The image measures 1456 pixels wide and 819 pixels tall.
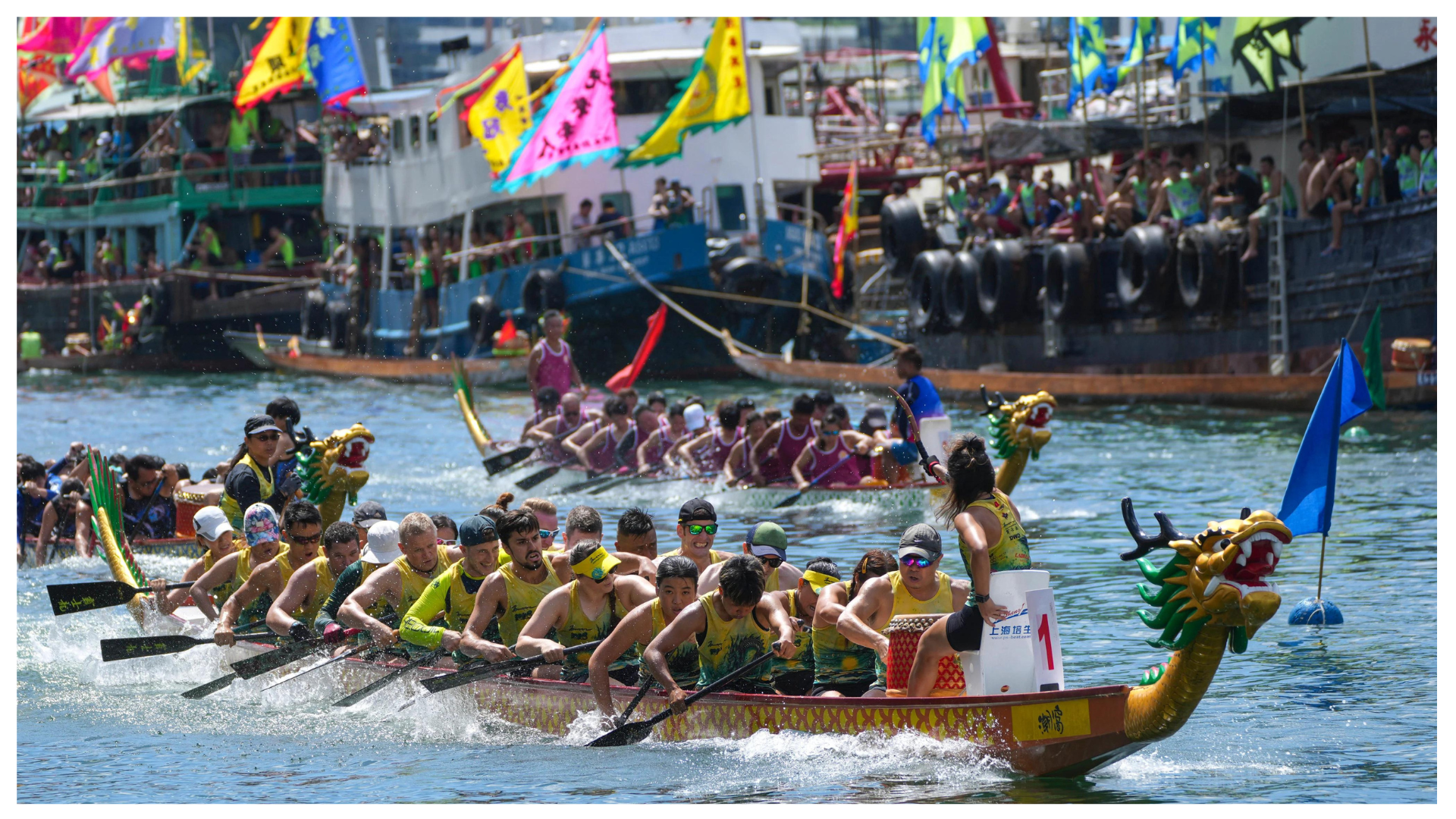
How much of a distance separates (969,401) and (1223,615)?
2187cm

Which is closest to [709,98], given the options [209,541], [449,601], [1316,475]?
[209,541]

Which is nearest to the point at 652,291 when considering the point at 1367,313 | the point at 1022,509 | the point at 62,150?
the point at 1367,313

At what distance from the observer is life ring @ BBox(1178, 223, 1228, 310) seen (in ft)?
88.5

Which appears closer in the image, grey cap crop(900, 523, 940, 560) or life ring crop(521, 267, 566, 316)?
grey cap crop(900, 523, 940, 560)

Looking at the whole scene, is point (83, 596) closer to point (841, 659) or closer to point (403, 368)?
point (841, 659)

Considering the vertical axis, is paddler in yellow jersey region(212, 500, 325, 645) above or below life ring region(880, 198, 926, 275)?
below

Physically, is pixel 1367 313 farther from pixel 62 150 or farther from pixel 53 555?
pixel 62 150

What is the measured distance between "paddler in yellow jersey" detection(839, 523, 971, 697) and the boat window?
27036 mm

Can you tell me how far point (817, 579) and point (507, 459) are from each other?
12.3m

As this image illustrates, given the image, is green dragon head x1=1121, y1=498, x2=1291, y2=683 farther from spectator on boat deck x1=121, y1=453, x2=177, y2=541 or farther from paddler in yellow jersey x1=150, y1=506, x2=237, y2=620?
spectator on boat deck x1=121, y1=453, x2=177, y2=541

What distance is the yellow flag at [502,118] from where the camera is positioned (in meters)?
30.4

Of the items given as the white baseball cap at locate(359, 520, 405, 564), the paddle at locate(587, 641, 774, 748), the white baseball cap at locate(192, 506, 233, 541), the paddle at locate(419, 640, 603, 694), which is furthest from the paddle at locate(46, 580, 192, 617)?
the paddle at locate(587, 641, 774, 748)

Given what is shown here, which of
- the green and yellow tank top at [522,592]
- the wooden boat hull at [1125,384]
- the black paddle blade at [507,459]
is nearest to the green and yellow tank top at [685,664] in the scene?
the green and yellow tank top at [522,592]

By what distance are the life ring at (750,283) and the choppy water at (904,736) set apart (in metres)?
13.6
